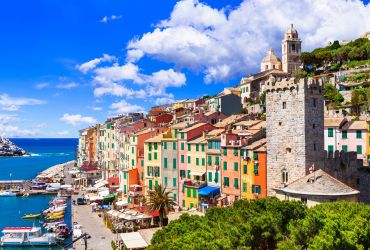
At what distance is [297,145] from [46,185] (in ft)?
249

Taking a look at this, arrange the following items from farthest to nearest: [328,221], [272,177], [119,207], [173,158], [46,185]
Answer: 1. [46,185]
2. [119,207]
3. [173,158]
4. [272,177]
5. [328,221]

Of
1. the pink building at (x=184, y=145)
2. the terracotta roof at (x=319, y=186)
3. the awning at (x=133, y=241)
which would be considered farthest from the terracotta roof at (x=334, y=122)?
the awning at (x=133, y=241)

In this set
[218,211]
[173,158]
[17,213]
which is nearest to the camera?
[218,211]

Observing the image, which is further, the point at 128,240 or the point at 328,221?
the point at 128,240

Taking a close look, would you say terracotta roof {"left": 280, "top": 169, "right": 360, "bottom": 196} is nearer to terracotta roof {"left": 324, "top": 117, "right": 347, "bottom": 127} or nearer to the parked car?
terracotta roof {"left": 324, "top": 117, "right": 347, "bottom": 127}

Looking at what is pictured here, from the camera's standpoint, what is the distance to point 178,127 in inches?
2314

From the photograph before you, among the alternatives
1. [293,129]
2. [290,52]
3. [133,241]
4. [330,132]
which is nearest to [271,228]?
[293,129]

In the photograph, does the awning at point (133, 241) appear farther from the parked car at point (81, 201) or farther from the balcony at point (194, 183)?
the parked car at point (81, 201)

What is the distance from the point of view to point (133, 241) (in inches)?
1603

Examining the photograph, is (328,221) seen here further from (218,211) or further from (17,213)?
(17,213)

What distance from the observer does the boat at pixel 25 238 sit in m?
55.4

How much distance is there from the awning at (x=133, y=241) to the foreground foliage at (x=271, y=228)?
29.1 feet

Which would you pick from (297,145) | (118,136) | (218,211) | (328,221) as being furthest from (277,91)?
(118,136)

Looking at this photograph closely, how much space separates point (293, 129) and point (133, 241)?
1758cm
